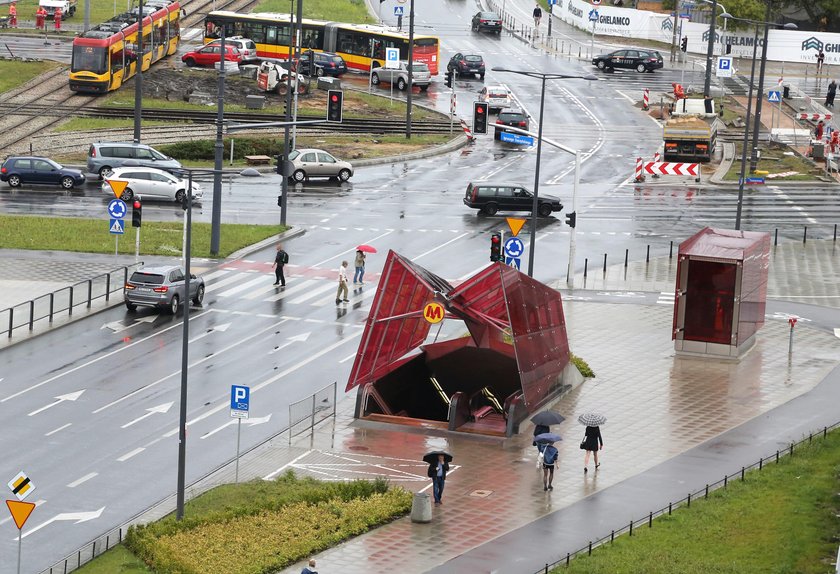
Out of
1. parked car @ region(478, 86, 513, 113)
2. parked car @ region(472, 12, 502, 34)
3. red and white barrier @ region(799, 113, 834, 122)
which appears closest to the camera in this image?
parked car @ region(478, 86, 513, 113)

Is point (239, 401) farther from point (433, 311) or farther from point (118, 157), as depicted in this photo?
point (118, 157)

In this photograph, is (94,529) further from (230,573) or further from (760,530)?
(760,530)

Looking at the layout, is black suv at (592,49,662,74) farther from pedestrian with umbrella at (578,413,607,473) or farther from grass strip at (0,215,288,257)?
pedestrian with umbrella at (578,413,607,473)

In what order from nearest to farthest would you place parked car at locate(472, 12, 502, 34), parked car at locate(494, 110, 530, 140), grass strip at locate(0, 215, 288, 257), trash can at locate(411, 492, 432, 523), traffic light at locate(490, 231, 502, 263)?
trash can at locate(411, 492, 432, 523), traffic light at locate(490, 231, 502, 263), grass strip at locate(0, 215, 288, 257), parked car at locate(494, 110, 530, 140), parked car at locate(472, 12, 502, 34)

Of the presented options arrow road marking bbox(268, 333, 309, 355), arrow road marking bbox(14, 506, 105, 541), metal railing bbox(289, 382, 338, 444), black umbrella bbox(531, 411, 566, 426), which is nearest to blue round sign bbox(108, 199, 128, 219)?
arrow road marking bbox(268, 333, 309, 355)

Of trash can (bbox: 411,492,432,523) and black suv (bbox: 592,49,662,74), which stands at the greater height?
black suv (bbox: 592,49,662,74)

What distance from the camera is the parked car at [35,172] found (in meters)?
67.4

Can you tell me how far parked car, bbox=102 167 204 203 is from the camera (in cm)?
6519

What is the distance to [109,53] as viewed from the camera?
85.8m

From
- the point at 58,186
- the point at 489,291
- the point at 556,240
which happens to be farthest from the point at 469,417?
the point at 58,186

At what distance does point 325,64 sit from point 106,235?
135 feet

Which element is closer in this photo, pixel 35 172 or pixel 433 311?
pixel 433 311

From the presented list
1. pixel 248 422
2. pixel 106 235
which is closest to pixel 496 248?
pixel 248 422

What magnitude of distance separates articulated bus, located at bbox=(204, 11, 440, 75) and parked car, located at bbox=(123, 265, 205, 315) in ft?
169
